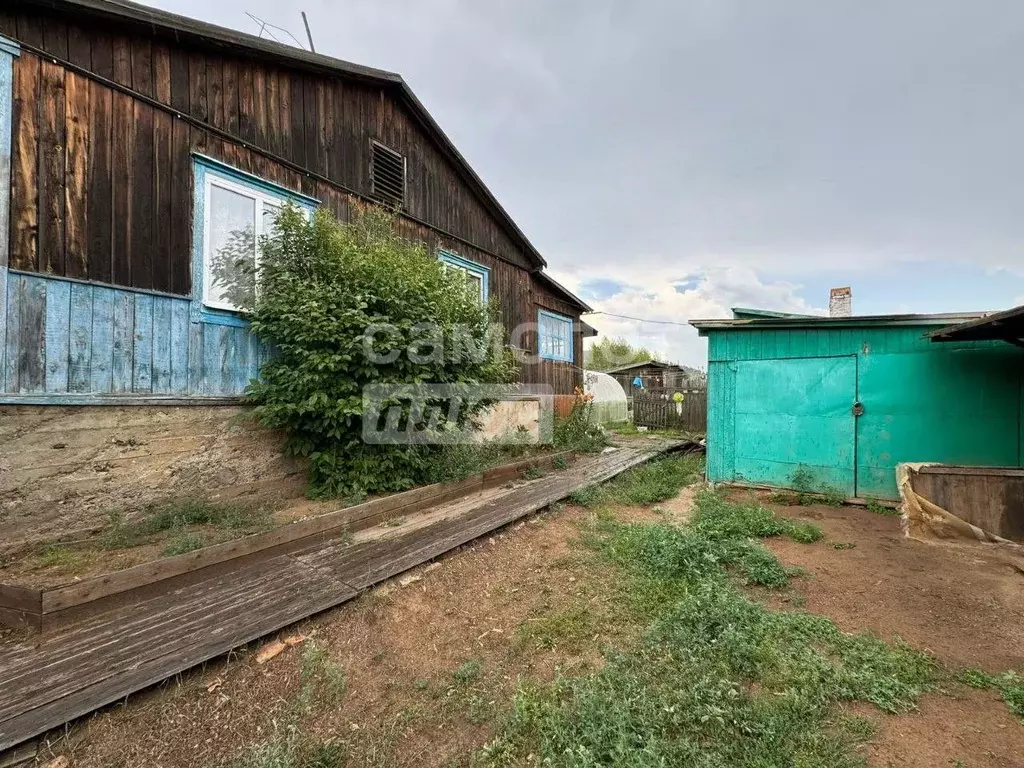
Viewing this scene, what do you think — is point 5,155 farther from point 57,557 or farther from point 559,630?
point 559,630

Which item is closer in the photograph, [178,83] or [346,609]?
[346,609]

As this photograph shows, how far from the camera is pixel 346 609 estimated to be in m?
3.17

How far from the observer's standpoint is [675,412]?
50.5 feet

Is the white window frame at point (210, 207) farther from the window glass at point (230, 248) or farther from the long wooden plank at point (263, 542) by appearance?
the long wooden plank at point (263, 542)

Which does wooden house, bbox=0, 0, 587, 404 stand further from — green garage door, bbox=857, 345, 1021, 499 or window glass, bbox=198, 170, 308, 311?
green garage door, bbox=857, 345, 1021, 499

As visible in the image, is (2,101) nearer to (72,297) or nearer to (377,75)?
(72,297)

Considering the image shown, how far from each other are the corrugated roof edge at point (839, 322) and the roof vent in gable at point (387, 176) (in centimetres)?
531

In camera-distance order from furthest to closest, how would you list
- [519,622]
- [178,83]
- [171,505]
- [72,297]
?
[178,83]
[171,505]
[72,297]
[519,622]

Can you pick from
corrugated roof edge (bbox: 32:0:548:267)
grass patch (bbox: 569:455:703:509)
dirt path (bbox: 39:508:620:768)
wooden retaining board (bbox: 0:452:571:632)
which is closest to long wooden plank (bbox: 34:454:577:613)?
wooden retaining board (bbox: 0:452:571:632)

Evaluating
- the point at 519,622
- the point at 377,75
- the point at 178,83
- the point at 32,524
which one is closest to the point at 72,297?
the point at 32,524

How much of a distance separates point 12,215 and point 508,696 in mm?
5376

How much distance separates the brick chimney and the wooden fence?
274 inches

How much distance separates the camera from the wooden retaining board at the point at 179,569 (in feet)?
8.64

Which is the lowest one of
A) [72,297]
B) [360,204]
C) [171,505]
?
[171,505]
